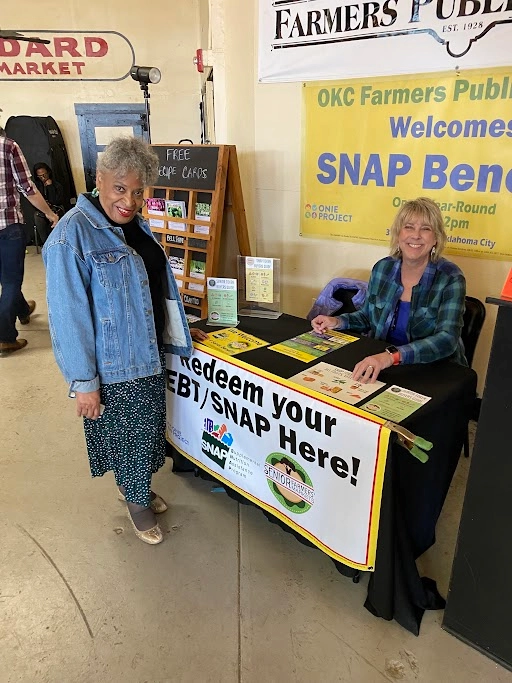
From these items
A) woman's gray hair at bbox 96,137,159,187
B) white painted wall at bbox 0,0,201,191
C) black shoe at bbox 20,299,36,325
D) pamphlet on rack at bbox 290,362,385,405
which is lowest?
black shoe at bbox 20,299,36,325

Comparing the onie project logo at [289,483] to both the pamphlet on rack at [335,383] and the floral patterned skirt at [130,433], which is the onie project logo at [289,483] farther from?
the floral patterned skirt at [130,433]

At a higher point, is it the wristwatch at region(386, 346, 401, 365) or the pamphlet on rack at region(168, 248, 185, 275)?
the pamphlet on rack at region(168, 248, 185, 275)

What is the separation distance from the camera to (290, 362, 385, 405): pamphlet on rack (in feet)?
5.00

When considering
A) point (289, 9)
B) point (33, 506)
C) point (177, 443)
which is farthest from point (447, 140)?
point (33, 506)

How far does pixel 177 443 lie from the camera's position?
2.15m

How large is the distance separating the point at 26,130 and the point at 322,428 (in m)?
6.42

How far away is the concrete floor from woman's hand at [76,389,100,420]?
65 cm

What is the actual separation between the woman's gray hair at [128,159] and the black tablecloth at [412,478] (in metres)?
0.71

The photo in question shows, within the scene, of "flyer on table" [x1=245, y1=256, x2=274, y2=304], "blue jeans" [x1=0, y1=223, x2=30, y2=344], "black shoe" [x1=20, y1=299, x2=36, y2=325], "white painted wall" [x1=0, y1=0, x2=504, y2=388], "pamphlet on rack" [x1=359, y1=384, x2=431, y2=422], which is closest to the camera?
"pamphlet on rack" [x1=359, y1=384, x2=431, y2=422]

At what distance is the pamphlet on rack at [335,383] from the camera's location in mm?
1523

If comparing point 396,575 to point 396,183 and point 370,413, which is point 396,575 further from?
point 396,183

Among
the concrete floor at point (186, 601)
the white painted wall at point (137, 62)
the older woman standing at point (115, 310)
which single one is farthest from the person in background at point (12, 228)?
the white painted wall at point (137, 62)

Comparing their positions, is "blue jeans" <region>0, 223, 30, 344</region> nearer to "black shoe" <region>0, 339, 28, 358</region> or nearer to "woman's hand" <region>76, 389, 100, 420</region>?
"black shoe" <region>0, 339, 28, 358</region>

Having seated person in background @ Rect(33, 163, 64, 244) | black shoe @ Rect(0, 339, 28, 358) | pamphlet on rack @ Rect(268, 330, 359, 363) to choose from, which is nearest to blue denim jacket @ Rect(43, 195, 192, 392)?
pamphlet on rack @ Rect(268, 330, 359, 363)
